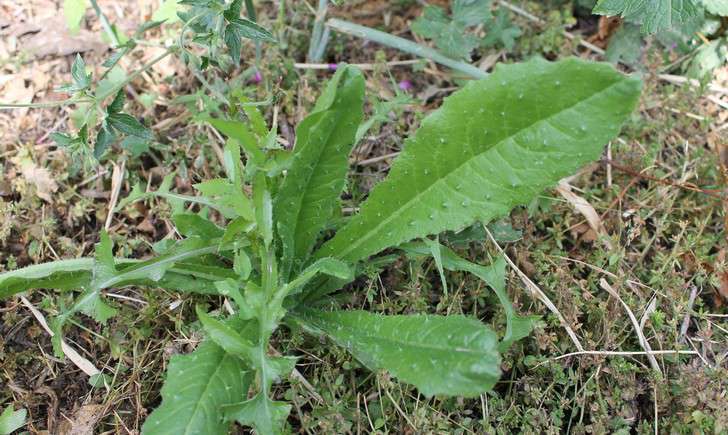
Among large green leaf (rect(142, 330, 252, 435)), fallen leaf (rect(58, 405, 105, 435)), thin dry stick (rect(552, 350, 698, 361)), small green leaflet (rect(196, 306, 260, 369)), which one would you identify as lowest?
fallen leaf (rect(58, 405, 105, 435))

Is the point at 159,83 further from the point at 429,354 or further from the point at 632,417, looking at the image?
the point at 632,417

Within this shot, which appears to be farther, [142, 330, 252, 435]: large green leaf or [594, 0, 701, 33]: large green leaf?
[594, 0, 701, 33]: large green leaf

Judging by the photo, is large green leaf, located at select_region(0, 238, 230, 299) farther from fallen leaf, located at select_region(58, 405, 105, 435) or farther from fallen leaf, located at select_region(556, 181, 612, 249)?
fallen leaf, located at select_region(556, 181, 612, 249)

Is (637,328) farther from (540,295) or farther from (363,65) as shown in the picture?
(363,65)

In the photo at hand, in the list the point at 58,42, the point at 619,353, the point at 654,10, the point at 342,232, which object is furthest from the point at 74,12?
the point at 619,353

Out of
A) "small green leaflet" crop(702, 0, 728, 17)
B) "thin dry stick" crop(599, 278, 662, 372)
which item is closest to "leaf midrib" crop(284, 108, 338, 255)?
"thin dry stick" crop(599, 278, 662, 372)

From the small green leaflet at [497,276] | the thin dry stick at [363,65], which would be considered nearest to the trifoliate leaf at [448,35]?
the thin dry stick at [363,65]

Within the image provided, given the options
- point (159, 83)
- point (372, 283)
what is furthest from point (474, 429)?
point (159, 83)

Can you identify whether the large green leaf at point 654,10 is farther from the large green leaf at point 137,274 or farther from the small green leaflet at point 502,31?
the large green leaf at point 137,274
